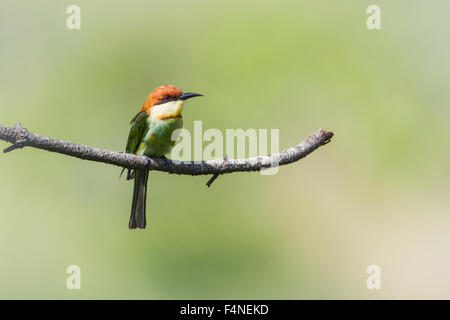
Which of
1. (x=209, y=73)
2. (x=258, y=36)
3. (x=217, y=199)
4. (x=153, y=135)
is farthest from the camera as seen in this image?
(x=258, y=36)

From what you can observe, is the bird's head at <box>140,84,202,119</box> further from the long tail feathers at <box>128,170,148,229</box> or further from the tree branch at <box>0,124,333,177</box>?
the tree branch at <box>0,124,333,177</box>

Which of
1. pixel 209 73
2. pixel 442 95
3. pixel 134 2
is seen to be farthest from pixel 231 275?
pixel 134 2

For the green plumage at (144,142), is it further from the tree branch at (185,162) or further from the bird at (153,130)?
the tree branch at (185,162)

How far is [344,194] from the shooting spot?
7516 millimetres

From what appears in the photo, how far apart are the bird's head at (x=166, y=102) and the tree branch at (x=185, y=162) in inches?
21.5

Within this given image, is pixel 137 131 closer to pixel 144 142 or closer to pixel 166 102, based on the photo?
pixel 144 142

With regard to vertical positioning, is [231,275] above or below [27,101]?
below

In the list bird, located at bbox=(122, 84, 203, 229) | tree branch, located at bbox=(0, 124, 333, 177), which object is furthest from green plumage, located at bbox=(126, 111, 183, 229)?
tree branch, located at bbox=(0, 124, 333, 177)

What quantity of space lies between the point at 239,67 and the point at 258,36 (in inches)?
32.0

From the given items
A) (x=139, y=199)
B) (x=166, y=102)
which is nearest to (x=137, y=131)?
(x=166, y=102)

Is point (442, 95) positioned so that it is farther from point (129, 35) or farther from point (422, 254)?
point (129, 35)

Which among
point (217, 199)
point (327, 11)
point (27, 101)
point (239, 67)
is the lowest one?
point (217, 199)

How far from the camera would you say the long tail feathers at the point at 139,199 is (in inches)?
133

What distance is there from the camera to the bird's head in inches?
130
